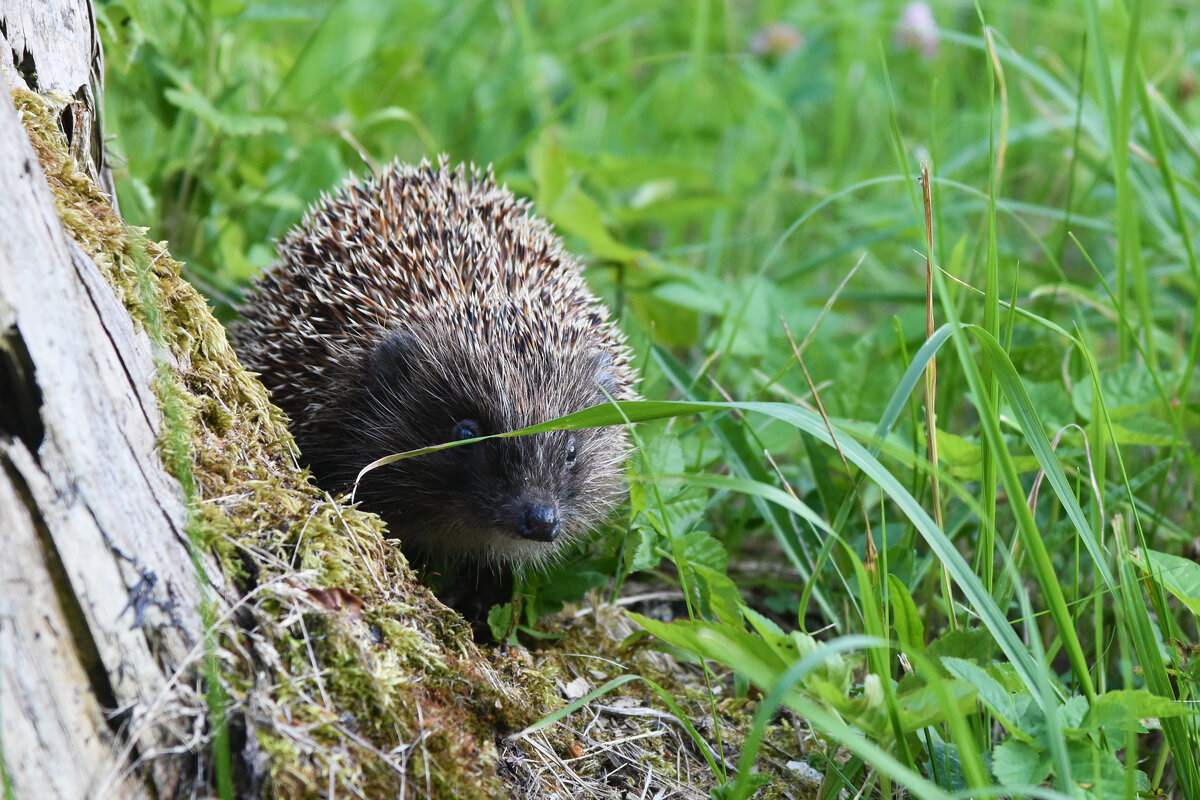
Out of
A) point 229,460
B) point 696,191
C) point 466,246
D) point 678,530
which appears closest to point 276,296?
point 466,246

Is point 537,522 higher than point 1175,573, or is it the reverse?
point 537,522

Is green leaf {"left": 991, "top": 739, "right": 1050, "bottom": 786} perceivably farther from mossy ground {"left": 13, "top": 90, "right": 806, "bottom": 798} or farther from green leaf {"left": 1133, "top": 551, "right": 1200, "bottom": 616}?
mossy ground {"left": 13, "top": 90, "right": 806, "bottom": 798}

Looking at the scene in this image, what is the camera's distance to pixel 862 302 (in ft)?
19.2

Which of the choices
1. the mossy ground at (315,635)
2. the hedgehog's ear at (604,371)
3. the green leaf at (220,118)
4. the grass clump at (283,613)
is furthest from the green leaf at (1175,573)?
the green leaf at (220,118)

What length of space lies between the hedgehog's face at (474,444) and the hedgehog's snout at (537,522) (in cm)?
7

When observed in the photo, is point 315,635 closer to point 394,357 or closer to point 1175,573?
point 394,357

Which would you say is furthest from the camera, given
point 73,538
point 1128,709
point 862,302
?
point 862,302

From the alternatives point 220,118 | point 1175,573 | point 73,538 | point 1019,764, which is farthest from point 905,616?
point 220,118

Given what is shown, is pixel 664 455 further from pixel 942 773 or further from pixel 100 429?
pixel 100 429

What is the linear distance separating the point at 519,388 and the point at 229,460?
1.25 meters

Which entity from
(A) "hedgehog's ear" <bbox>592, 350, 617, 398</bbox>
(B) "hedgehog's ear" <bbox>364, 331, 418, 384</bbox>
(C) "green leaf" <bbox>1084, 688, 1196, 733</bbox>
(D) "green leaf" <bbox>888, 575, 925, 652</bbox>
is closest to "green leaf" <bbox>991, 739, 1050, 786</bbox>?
(C) "green leaf" <bbox>1084, 688, 1196, 733</bbox>

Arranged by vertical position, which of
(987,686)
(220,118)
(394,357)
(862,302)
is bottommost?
(987,686)

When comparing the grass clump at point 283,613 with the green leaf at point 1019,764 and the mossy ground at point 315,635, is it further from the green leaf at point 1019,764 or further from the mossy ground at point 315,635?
the green leaf at point 1019,764

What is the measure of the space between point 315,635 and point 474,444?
1.29m
